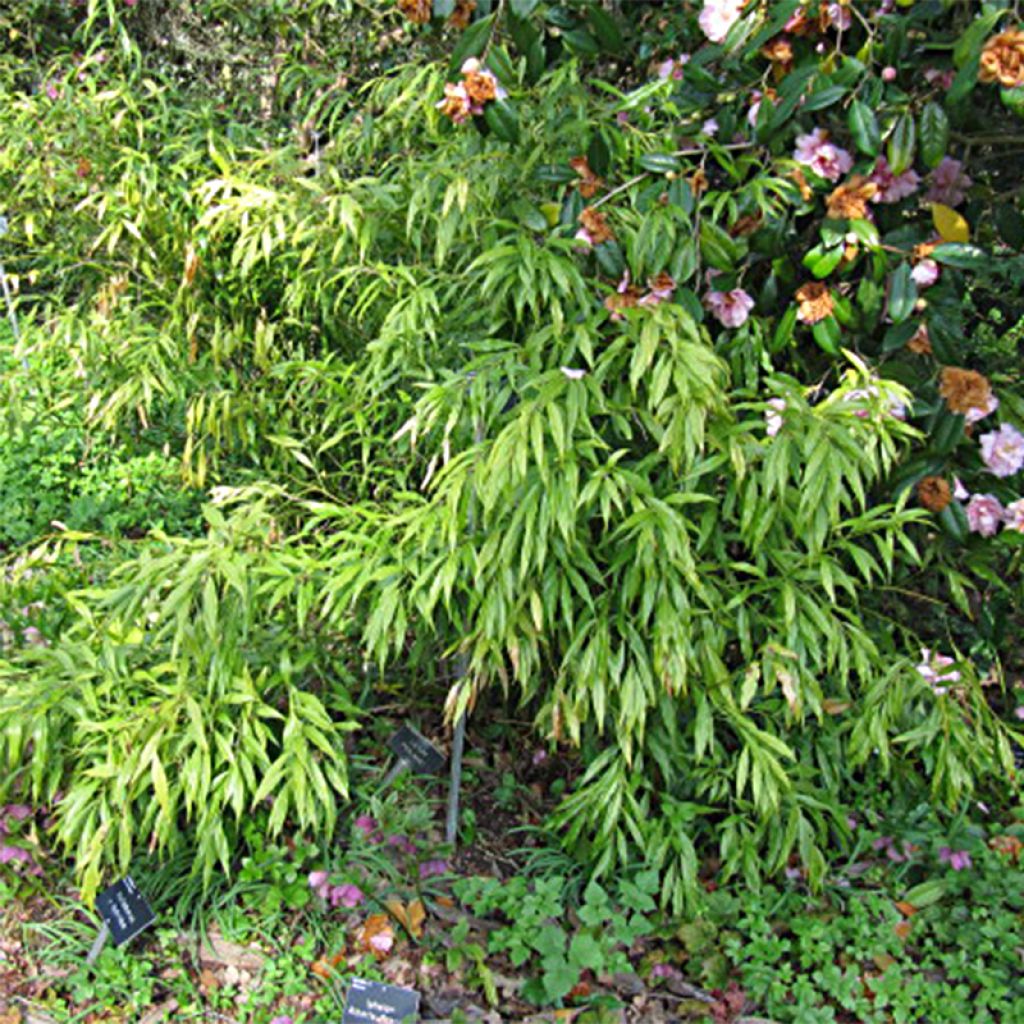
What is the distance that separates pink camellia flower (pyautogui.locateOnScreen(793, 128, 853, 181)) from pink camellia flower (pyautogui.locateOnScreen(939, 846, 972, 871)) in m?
1.24

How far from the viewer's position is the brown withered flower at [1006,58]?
1440mm

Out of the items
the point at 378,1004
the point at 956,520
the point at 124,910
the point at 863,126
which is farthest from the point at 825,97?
the point at 124,910

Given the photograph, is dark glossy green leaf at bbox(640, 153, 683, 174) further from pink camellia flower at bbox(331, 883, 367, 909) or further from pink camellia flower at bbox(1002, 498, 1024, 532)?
pink camellia flower at bbox(331, 883, 367, 909)

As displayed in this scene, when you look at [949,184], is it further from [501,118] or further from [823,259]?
[501,118]

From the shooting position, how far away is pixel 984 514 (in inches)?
70.2

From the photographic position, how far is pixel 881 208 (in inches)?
67.9

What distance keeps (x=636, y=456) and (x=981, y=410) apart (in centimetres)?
58

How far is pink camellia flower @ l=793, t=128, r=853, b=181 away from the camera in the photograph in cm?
165

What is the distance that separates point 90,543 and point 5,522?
233 millimetres

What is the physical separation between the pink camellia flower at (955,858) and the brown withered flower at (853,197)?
3.82 ft

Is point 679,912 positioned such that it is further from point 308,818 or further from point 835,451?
point 835,451

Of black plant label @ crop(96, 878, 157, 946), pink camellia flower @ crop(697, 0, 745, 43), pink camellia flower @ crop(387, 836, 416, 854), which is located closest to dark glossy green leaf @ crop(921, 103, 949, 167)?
pink camellia flower @ crop(697, 0, 745, 43)

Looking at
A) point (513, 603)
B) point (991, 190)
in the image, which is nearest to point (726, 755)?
point (513, 603)

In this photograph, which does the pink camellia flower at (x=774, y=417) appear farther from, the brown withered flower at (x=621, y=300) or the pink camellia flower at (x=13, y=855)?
the pink camellia flower at (x=13, y=855)
